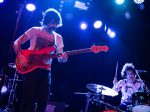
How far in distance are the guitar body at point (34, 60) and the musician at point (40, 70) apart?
41 mm

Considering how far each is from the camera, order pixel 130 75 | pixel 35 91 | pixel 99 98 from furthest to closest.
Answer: pixel 130 75
pixel 99 98
pixel 35 91

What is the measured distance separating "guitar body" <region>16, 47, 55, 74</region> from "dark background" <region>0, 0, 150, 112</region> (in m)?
4.15

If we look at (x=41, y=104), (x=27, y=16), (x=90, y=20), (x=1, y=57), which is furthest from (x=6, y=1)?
(x=41, y=104)

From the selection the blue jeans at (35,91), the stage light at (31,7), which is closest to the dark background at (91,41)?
the stage light at (31,7)

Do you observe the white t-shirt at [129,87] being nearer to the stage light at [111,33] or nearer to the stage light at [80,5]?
the stage light at [111,33]

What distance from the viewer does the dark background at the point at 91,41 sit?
342 inches

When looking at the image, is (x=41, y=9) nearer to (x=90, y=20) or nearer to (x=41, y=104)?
(x=90, y=20)

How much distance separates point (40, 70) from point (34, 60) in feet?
0.72

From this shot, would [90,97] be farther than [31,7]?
No

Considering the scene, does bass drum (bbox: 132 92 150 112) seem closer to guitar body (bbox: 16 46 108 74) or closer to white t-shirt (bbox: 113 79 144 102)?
white t-shirt (bbox: 113 79 144 102)

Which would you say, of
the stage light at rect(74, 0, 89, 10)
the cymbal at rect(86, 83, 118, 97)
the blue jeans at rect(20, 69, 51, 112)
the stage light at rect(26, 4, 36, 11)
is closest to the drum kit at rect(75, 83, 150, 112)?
the cymbal at rect(86, 83, 118, 97)

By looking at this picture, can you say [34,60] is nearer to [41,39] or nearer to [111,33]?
[41,39]

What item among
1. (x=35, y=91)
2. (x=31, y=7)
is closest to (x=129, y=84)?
(x=31, y=7)

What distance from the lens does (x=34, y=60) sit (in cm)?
436
